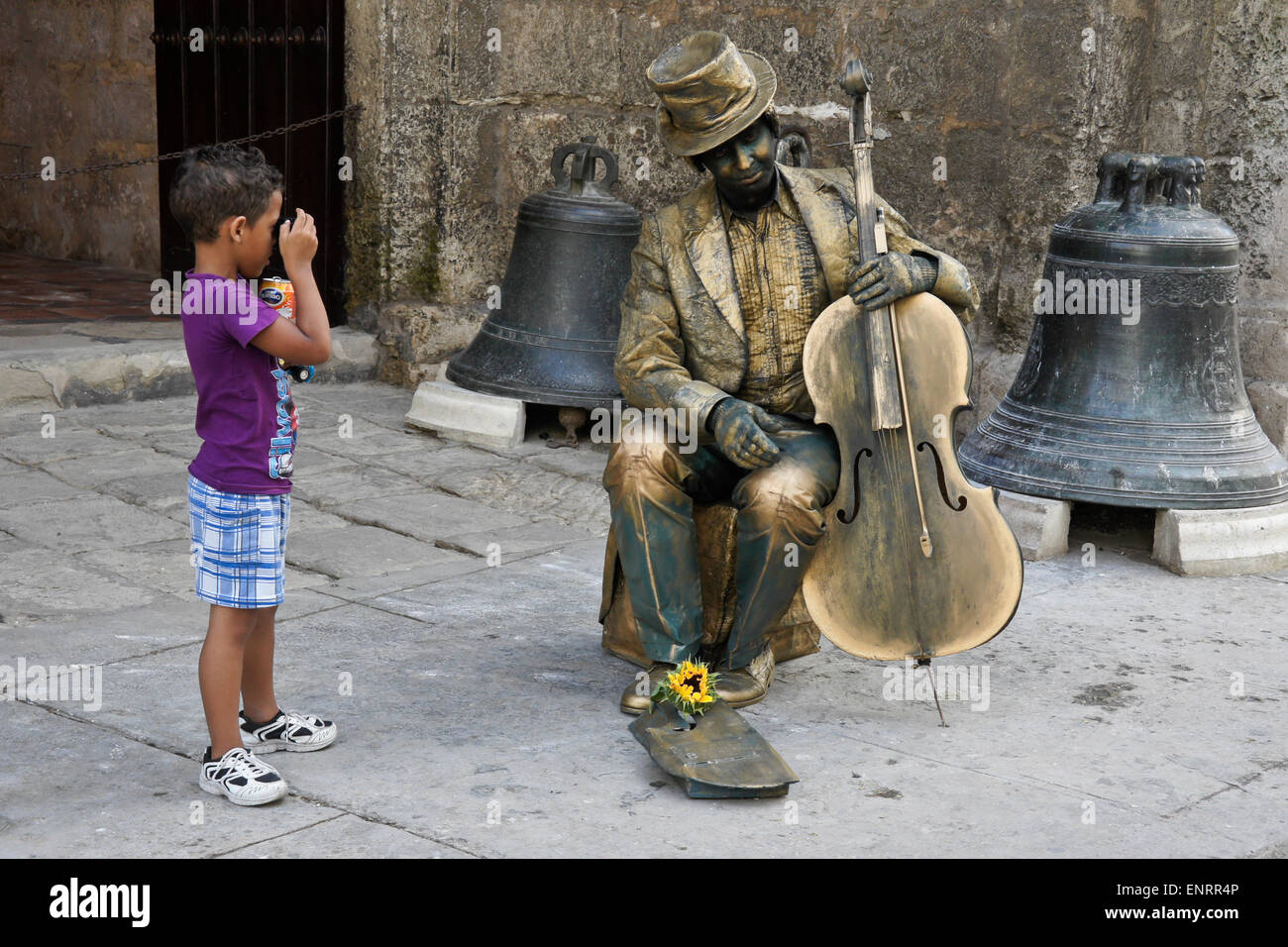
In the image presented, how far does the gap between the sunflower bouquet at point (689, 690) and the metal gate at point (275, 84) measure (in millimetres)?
4225

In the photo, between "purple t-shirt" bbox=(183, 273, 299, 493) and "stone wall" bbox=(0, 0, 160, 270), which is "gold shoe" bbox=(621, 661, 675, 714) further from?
"stone wall" bbox=(0, 0, 160, 270)

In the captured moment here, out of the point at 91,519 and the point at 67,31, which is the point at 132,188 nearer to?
the point at 67,31

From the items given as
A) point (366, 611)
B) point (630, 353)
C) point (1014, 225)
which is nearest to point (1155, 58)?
point (1014, 225)

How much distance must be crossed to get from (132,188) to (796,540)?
6768 mm

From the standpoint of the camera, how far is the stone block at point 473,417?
6.08 metres

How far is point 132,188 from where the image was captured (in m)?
9.12

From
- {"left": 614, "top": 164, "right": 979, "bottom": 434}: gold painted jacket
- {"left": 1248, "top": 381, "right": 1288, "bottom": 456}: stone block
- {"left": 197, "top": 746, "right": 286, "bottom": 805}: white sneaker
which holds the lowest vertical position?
{"left": 197, "top": 746, "right": 286, "bottom": 805}: white sneaker

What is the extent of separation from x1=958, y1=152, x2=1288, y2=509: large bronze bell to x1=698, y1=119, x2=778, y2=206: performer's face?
1726 mm

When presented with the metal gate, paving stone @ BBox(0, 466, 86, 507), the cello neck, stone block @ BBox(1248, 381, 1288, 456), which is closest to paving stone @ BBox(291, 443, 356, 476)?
paving stone @ BBox(0, 466, 86, 507)

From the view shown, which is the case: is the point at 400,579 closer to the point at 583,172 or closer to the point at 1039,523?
the point at 1039,523

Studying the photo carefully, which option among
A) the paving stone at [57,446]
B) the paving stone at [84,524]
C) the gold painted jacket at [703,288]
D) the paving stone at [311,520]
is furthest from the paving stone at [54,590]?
the gold painted jacket at [703,288]

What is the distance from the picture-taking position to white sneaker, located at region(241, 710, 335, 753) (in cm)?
319

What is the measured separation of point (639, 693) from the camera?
3482 millimetres

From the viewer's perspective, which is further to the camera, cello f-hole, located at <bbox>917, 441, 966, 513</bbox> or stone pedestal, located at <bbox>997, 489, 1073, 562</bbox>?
stone pedestal, located at <bbox>997, 489, 1073, 562</bbox>
